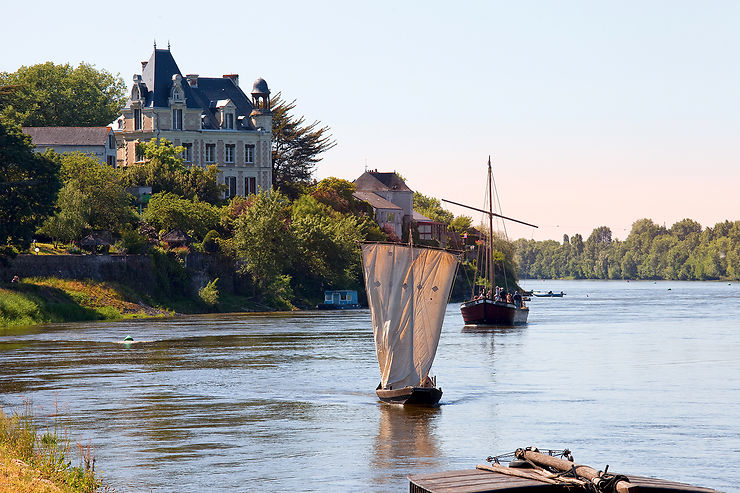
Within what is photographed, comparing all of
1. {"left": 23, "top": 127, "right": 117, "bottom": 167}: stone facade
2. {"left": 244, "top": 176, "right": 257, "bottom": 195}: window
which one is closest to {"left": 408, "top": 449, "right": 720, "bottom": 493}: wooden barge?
{"left": 23, "top": 127, "right": 117, "bottom": 167}: stone facade

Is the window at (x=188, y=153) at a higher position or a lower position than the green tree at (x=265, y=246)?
higher

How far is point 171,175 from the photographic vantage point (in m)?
124

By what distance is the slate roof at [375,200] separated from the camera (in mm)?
179775

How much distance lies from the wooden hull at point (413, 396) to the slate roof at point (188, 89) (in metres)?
96.7

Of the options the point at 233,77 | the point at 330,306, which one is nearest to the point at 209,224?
the point at 330,306

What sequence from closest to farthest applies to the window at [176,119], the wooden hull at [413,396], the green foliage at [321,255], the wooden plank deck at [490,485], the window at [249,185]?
the wooden plank deck at [490,485] < the wooden hull at [413,396] < the green foliage at [321,255] < the window at [176,119] < the window at [249,185]

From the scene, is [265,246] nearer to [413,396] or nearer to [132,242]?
[132,242]

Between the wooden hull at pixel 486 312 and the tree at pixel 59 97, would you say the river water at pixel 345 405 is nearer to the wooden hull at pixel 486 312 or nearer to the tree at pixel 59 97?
the wooden hull at pixel 486 312

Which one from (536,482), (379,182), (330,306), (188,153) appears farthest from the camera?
(379,182)

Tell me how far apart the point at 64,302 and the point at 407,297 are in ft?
191

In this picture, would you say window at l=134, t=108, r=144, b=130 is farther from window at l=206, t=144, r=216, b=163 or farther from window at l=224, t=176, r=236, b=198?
window at l=224, t=176, r=236, b=198

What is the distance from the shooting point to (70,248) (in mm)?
104000

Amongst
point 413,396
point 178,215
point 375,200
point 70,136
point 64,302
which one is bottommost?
point 413,396

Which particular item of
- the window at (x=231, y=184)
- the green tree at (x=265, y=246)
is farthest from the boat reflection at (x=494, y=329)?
the window at (x=231, y=184)
